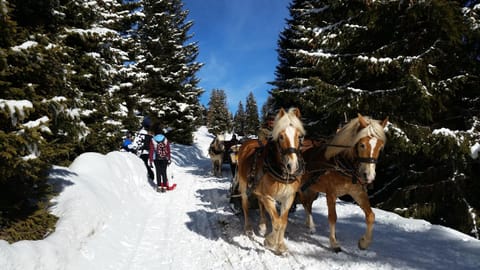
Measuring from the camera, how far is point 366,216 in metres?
5.09

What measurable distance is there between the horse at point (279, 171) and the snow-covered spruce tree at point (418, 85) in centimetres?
315

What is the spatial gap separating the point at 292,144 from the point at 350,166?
1217mm

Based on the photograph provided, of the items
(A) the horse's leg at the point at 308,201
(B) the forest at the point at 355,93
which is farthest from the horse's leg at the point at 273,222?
(B) the forest at the point at 355,93

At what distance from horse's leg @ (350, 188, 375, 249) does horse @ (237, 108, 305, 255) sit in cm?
106

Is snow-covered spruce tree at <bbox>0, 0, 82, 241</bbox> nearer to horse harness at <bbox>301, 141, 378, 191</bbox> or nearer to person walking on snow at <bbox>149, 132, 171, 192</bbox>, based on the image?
horse harness at <bbox>301, 141, 378, 191</bbox>

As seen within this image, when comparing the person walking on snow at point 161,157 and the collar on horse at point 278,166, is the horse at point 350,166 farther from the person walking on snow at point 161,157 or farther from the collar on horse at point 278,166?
the person walking on snow at point 161,157

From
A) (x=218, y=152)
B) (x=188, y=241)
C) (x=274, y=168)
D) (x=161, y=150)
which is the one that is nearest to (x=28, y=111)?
(x=274, y=168)

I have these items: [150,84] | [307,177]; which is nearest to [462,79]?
[307,177]

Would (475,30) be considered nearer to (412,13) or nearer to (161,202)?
(412,13)

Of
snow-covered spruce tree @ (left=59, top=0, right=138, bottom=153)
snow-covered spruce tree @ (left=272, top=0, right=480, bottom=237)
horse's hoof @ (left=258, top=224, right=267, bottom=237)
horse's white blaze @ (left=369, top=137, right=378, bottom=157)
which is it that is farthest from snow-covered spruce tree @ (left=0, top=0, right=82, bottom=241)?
snow-covered spruce tree @ (left=272, top=0, right=480, bottom=237)

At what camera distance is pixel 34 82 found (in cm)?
421

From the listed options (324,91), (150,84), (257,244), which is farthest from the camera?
(150,84)

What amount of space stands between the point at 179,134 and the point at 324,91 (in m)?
19.9

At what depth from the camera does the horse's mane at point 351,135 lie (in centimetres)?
473
